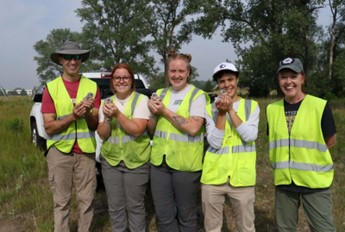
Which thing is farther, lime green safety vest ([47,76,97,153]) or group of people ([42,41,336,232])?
lime green safety vest ([47,76,97,153])

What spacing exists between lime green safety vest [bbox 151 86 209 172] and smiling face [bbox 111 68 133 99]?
1.29 feet

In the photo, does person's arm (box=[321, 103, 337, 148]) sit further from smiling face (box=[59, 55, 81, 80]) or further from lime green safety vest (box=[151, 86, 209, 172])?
smiling face (box=[59, 55, 81, 80])

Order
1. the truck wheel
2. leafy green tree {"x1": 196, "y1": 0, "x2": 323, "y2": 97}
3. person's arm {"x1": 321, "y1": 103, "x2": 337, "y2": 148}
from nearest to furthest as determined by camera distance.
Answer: person's arm {"x1": 321, "y1": 103, "x2": 337, "y2": 148}
the truck wheel
leafy green tree {"x1": 196, "y1": 0, "x2": 323, "y2": 97}

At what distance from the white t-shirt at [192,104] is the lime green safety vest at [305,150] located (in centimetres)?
68

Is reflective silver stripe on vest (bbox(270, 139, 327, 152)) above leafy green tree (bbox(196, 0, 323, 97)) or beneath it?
beneath

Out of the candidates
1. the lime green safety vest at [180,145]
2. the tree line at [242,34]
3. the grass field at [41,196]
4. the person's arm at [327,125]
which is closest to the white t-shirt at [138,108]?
the lime green safety vest at [180,145]

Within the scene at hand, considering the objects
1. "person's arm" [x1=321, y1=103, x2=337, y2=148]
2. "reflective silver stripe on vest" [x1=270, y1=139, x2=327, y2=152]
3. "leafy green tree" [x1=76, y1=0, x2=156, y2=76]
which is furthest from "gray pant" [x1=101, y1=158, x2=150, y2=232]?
"leafy green tree" [x1=76, y1=0, x2=156, y2=76]

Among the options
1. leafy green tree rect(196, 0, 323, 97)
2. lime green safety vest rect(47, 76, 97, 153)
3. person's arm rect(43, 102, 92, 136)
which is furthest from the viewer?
leafy green tree rect(196, 0, 323, 97)

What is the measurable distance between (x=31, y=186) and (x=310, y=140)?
14.0 ft

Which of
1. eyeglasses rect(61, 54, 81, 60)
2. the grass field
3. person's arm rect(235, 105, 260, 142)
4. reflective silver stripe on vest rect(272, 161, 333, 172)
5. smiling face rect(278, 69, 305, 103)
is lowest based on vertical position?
the grass field

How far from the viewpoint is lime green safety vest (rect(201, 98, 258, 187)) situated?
10.5ft

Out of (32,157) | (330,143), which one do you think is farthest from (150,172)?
(32,157)

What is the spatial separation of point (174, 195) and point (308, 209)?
1.18 meters

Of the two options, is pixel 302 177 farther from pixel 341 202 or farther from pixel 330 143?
pixel 341 202
